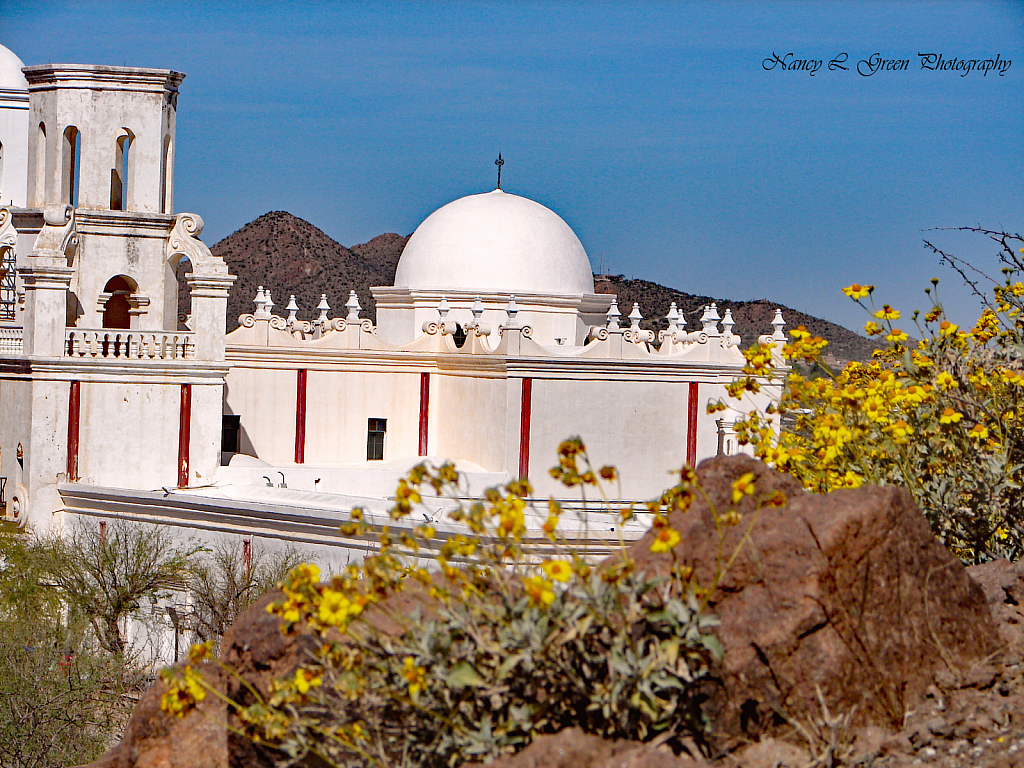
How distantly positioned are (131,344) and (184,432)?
1585 mm

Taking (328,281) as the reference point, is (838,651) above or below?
below

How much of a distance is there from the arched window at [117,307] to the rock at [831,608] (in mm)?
17415

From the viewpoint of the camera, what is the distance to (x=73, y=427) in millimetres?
17281

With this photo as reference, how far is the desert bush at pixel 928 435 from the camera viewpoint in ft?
16.0

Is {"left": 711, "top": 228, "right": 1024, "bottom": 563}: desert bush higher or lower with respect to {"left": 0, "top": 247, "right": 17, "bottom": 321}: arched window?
lower

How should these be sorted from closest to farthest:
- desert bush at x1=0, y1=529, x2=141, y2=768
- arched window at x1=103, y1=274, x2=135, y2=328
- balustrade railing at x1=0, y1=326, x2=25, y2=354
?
desert bush at x1=0, y1=529, x2=141, y2=768, balustrade railing at x1=0, y1=326, x2=25, y2=354, arched window at x1=103, y1=274, x2=135, y2=328

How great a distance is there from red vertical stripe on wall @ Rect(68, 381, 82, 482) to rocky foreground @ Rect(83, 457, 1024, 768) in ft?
46.2

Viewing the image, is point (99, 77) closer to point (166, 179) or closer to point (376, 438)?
point (166, 179)

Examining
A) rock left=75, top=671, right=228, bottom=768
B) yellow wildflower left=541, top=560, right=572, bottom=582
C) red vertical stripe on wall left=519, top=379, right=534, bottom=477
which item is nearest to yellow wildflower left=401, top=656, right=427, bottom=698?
yellow wildflower left=541, top=560, right=572, bottom=582

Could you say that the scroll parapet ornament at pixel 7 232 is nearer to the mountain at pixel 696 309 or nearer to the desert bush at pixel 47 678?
the desert bush at pixel 47 678

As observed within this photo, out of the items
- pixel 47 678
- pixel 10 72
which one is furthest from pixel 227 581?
pixel 10 72

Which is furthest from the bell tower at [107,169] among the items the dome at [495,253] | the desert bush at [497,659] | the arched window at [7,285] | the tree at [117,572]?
the desert bush at [497,659]

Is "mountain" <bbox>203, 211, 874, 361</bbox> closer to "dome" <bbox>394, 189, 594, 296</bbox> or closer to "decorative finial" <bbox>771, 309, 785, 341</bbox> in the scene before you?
"dome" <bbox>394, 189, 594, 296</bbox>

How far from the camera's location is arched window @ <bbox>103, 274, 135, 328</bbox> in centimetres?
1978
